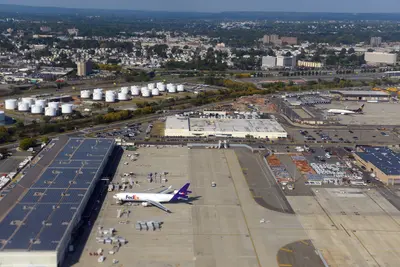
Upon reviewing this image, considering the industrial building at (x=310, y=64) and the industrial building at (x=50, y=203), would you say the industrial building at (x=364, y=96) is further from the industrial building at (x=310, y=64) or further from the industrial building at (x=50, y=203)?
the industrial building at (x=50, y=203)

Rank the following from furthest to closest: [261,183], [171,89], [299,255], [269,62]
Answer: [269,62]
[171,89]
[261,183]
[299,255]

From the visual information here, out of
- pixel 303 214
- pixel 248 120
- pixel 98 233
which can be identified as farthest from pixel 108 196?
pixel 248 120

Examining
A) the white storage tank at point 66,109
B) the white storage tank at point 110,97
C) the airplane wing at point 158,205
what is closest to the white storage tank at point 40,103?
the white storage tank at point 66,109

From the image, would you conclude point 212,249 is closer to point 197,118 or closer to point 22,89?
point 197,118

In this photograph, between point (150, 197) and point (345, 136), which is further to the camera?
point (345, 136)

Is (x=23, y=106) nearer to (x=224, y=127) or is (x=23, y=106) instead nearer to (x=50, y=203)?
(x=224, y=127)

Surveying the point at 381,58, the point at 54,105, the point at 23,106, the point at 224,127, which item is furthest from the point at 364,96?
the point at 23,106
